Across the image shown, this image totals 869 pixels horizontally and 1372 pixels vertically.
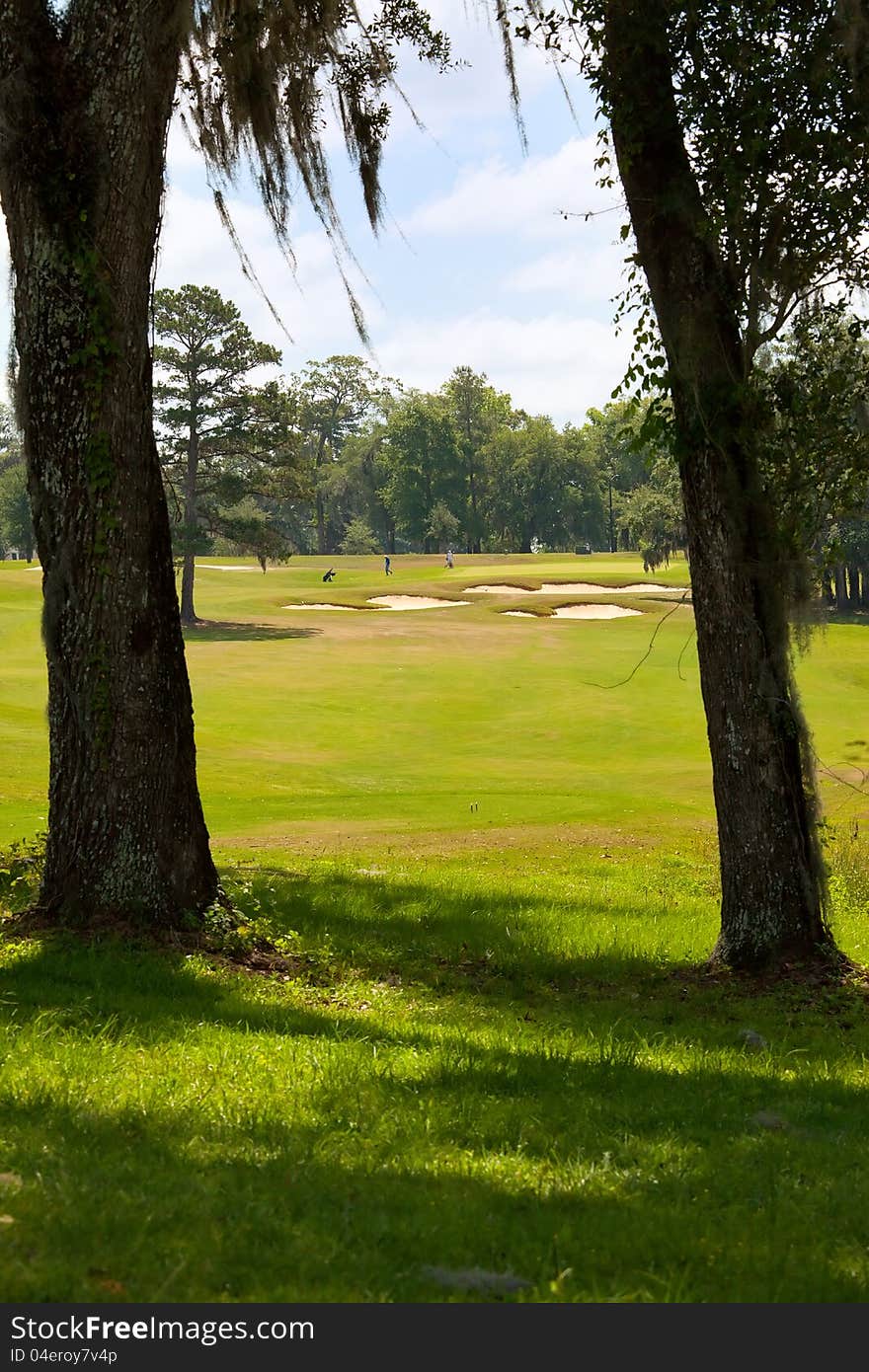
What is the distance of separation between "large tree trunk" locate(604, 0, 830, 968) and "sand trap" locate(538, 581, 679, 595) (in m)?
43.4

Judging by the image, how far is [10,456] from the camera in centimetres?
13000

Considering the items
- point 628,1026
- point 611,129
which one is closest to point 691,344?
point 611,129

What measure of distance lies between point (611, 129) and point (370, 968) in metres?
5.84

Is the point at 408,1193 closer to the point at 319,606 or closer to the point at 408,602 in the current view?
the point at 319,606

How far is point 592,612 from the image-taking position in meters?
46.4

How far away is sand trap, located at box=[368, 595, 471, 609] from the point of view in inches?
2005

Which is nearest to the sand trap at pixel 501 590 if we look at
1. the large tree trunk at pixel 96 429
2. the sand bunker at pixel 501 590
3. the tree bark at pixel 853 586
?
the sand bunker at pixel 501 590

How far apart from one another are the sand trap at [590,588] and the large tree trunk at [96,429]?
44601mm

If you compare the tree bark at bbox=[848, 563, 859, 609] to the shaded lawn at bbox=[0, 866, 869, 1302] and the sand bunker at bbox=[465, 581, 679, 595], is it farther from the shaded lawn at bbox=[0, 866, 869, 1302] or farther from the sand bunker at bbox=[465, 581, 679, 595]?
the shaded lawn at bbox=[0, 866, 869, 1302]

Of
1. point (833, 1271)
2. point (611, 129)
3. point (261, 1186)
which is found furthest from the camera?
point (611, 129)

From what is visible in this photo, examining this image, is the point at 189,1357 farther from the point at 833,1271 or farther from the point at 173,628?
the point at 173,628

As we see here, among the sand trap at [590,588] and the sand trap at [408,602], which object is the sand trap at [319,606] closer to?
the sand trap at [408,602]

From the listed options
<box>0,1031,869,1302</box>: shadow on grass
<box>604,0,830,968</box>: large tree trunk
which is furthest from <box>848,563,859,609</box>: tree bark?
<box>0,1031,869,1302</box>: shadow on grass

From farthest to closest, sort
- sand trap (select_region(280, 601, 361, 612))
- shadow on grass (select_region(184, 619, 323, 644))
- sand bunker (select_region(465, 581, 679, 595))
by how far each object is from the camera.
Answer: sand bunker (select_region(465, 581, 679, 595)) → sand trap (select_region(280, 601, 361, 612)) → shadow on grass (select_region(184, 619, 323, 644))
